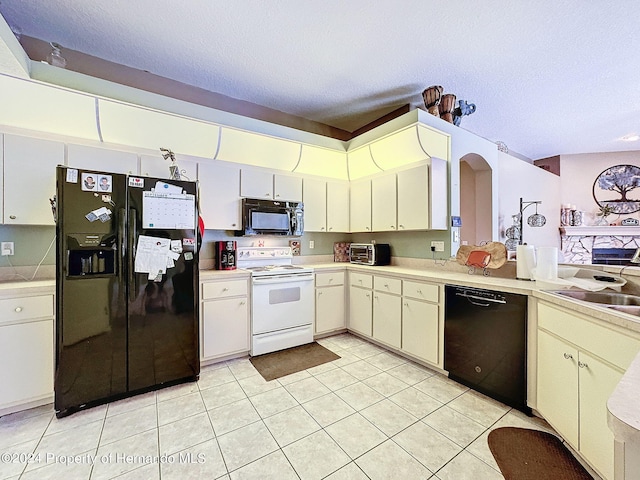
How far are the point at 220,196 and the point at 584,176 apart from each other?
280 inches

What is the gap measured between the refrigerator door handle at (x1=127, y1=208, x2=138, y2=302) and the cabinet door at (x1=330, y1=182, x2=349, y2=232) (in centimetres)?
234

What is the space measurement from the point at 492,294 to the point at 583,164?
5818 mm

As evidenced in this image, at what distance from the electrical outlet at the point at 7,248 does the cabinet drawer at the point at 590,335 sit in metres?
4.17

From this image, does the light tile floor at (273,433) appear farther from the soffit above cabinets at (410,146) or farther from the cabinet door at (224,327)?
the soffit above cabinets at (410,146)

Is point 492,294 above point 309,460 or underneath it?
above

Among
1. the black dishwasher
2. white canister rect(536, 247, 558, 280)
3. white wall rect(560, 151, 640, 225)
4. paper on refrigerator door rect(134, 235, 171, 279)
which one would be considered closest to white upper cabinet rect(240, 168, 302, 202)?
paper on refrigerator door rect(134, 235, 171, 279)

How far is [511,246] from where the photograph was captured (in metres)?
4.92

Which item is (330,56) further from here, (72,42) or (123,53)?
(72,42)

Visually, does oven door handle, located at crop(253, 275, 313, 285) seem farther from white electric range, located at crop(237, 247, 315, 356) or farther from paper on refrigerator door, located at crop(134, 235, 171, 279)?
paper on refrigerator door, located at crop(134, 235, 171, 279)

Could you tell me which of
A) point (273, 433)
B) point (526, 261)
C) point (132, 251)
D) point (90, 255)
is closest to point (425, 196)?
point (526, 261)

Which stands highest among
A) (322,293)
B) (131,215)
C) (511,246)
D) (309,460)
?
(131,215)

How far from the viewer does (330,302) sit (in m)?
3.56

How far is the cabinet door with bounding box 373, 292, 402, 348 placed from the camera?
298cm

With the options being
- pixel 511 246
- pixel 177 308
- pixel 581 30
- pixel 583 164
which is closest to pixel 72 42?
pixel 177 308
